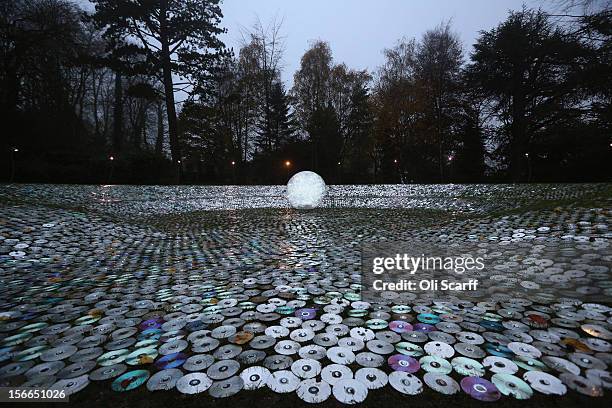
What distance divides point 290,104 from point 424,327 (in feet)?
101

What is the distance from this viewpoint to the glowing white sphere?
970 cm

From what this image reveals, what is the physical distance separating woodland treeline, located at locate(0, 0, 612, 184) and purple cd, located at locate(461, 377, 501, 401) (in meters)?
9.81

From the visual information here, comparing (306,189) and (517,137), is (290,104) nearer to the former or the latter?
(517,137)

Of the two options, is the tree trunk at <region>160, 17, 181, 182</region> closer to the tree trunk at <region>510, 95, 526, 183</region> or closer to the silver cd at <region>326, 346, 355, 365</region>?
the silver cd at <region>326, 346, 355, 365</region>

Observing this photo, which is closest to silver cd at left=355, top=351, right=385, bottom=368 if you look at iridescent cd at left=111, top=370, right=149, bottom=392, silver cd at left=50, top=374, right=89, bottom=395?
iridescent cd at left=111, top=370, right=149, bottom=392

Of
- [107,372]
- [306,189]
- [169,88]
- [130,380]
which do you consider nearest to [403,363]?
[130,380]

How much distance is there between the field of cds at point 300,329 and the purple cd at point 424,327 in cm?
1

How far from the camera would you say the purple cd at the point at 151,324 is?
1887 millimetres

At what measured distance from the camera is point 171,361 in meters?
1.49

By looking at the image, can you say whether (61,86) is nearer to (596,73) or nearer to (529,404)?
(529,404)

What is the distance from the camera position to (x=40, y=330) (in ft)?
6.18

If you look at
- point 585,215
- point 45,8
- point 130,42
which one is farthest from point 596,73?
point 45,8

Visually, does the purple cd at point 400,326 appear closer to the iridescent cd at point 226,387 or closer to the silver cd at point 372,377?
the silver cd at point 372,377

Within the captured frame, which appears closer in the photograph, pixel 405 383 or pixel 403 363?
pixel 405 383
